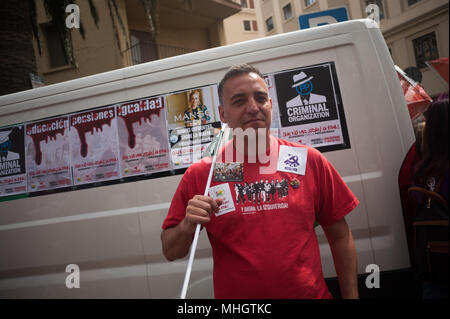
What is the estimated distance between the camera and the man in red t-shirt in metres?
1.18

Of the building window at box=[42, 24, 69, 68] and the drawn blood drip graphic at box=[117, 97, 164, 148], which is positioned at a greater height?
the building window at box=[42, 24, 69, 68]

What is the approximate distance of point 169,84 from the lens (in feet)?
6.84

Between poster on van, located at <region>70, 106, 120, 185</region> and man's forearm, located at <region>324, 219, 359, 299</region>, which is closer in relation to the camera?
man's forearm, located at <region>324, 219, 359, 299</region>

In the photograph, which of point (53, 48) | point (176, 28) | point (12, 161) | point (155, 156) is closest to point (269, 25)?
point (155, 156)

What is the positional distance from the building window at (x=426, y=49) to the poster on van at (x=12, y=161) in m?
2.58

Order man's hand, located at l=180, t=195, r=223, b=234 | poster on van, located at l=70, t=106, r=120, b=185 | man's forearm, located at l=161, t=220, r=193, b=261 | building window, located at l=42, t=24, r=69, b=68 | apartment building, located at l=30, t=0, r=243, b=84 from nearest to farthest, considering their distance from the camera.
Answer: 1. man's hand, located at l=180, t=195, r=223, b=234
2. man's forearm, located at l=161, t=220, r=193, b=261
3. poster on van, located at l=70, t=106, r=120, b=185
4. apartment building, located at l=30, t=0, r=243, b=84
5. building window, located at l=42, t=24, r=69, b=68

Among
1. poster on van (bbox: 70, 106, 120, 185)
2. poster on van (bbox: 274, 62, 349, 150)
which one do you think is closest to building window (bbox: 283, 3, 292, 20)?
poster on van (bbox: 274, 62, 349, 150)

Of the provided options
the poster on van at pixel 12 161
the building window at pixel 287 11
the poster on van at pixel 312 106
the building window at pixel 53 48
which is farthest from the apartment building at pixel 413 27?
the building window at pixel 53 48

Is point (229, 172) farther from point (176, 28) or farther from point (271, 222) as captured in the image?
point (176, 28)

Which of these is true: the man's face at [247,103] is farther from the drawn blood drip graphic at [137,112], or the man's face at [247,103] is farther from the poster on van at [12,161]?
the poster on van at [12,161]

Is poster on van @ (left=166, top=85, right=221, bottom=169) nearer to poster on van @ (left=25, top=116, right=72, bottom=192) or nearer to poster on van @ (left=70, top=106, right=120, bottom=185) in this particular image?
poster on van @ (left=70, top=106, right=120, bottom=185)

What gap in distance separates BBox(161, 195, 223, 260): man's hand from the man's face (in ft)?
1.17

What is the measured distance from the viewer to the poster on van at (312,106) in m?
1.91

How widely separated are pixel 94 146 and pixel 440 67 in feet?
6.79
